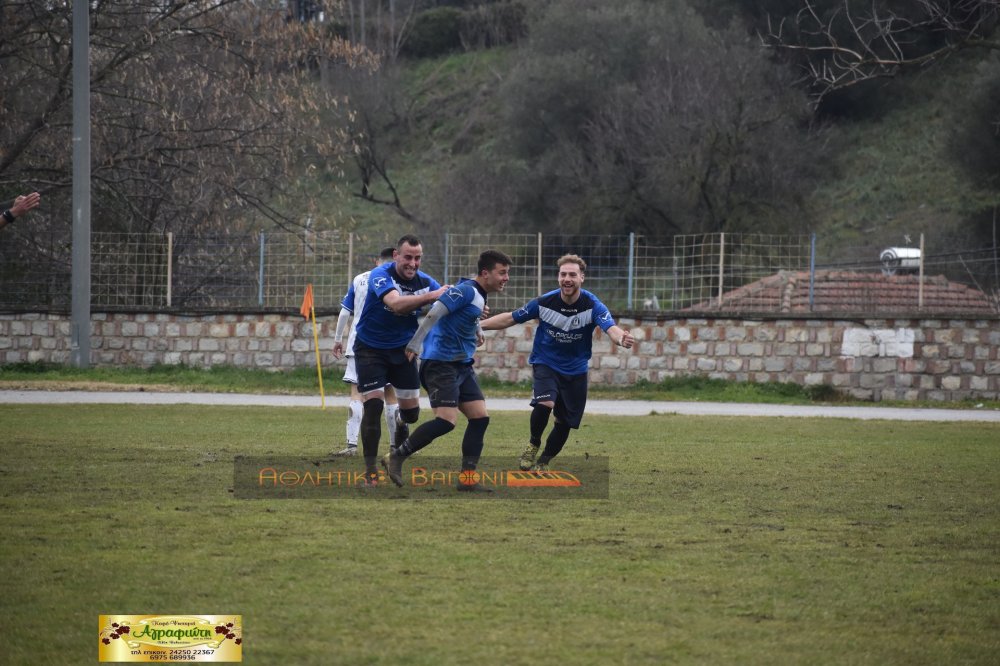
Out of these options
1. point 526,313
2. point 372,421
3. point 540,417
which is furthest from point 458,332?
point 540,417

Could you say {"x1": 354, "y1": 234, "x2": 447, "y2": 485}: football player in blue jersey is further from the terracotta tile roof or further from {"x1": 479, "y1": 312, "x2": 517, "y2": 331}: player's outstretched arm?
the terracotta tile roof

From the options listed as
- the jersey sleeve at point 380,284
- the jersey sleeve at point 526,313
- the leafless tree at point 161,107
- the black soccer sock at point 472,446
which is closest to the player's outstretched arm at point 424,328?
the jersey sleeve at point 380,284

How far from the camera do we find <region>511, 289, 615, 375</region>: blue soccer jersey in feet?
35.2

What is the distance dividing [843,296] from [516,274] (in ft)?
19.9

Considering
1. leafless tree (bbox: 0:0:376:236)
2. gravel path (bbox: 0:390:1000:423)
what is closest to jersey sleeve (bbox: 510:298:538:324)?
gravel path (bbox: 0:390:1000:423)

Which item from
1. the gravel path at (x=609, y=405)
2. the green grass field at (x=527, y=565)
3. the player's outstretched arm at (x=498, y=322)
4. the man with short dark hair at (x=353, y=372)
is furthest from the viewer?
the gravel path at (x=609, y=405)

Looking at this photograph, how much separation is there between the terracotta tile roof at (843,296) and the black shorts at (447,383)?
45.9 ft

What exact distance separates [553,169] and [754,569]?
43801mm

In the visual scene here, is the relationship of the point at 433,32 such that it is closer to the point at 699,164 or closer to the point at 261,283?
the point at 699,164

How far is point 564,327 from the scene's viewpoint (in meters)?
10.7

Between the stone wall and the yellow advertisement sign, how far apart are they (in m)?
18.5

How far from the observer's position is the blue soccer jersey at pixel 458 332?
31.6 ft

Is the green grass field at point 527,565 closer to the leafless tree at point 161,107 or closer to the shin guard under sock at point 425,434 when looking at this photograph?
the shin guard under sock at point 425,434

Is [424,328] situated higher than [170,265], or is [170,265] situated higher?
[170,265]
